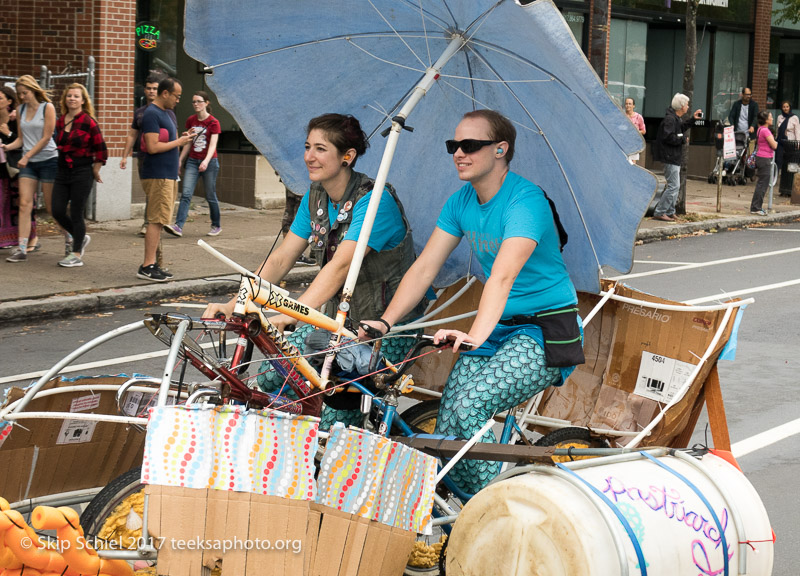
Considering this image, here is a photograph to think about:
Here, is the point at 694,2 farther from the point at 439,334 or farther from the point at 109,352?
the point at 439,334

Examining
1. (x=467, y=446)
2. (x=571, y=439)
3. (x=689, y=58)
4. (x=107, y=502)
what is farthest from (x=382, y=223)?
(x=689, y=58)

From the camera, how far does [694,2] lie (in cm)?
2002

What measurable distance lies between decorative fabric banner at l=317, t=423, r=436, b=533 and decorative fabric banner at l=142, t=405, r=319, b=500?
11 cm

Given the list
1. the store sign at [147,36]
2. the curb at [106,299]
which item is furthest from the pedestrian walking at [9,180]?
the store sign at [147,36]

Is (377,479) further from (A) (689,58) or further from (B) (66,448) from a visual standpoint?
(A) (689,58)

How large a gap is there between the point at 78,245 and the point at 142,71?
18.6ft

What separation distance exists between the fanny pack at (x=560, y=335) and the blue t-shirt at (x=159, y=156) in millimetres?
7876

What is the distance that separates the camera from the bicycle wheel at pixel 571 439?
520 centimetres

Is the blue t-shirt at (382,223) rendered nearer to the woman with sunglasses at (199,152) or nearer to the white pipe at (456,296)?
the white pipe at (456,296)

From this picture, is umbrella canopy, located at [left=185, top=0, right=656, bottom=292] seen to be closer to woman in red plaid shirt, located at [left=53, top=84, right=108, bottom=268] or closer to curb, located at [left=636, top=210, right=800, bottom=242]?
woman in red plaid shirt, located at [left=53, top=84, right=108, bottom=268]

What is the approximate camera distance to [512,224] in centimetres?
452

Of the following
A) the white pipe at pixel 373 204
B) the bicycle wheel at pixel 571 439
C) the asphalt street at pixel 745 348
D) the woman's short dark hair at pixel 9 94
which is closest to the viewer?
the white pipe at pixel 373 204

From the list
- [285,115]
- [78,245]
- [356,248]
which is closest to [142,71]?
[78,245]

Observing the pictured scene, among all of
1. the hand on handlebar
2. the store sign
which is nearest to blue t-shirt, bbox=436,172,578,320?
the hand on handlebar
